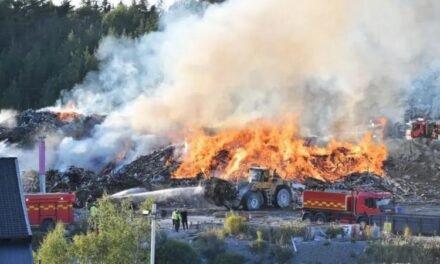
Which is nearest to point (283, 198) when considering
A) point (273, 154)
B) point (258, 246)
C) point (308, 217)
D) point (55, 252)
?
point (308, 217)

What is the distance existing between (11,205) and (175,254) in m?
12.9

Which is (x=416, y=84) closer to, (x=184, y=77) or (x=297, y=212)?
(x=184, y=77)

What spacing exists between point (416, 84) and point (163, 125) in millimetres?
23540

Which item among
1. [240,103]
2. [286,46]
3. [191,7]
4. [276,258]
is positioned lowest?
[276,258]

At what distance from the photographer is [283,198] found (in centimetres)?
4278

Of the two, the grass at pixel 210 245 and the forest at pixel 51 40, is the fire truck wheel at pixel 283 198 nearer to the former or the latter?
the grass at pixel 210 245

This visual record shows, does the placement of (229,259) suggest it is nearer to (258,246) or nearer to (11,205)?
(258,246)

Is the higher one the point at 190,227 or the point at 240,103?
the point at 240,103

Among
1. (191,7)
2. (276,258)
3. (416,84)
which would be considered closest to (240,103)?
(416,84)

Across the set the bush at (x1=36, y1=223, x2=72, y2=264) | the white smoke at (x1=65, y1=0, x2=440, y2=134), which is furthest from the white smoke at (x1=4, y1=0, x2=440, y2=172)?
the bush at (x1=36, y1=223, x2=72, y2=264)

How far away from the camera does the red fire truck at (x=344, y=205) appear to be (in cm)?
3659

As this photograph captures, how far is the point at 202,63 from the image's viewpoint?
54.8m

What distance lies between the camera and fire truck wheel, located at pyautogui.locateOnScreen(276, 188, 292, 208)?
139 feet

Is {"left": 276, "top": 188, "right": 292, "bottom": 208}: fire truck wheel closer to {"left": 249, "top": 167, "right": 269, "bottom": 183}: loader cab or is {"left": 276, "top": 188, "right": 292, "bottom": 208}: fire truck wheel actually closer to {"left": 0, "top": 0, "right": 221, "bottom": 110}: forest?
{"left": 249, "top": 167, "right": 269, "bottom": 183}: loader cab
